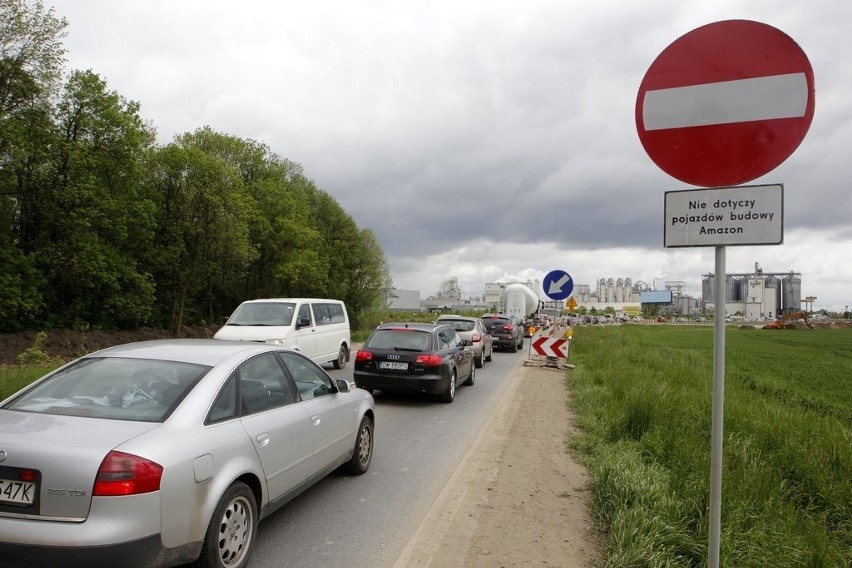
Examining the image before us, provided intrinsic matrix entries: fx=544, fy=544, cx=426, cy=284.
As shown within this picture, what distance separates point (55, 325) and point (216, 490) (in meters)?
28.7

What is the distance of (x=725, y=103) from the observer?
2.69 meters

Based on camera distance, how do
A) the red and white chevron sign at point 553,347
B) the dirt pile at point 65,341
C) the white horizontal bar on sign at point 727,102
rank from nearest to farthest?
the white horizontal bar on sign at point 727,102, the red and white chevron sign at point 553,347, the dirt pile at point 65,341

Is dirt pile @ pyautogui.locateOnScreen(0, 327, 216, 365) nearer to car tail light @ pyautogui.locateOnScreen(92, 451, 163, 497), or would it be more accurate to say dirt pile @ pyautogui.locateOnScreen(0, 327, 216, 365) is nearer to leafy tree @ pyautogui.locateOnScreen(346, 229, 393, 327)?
car tail light @ pyautogui.locateOnScreen(92, 451, 163, 497)

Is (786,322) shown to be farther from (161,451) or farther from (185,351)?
(161,451)

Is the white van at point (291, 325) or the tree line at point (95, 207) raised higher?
the tree line at point (95, 207)

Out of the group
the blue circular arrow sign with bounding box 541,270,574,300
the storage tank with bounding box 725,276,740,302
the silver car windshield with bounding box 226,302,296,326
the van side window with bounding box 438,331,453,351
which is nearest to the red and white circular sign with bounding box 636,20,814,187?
the van side window with bounding box 438,331,453,351

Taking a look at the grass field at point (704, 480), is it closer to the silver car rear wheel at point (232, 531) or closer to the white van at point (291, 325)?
the silver car rear wheel at point (232, 531)

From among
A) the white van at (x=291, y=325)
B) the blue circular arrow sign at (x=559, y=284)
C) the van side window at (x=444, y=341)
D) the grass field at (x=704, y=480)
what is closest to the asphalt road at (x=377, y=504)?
the grass field at (x=704, y=480)

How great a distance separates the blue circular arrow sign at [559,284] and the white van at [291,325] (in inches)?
256

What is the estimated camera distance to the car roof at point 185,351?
13.8ft

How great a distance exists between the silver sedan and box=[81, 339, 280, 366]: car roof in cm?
1

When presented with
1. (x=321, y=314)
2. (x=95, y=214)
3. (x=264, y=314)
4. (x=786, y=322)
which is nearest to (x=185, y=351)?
(x=264, y=314)

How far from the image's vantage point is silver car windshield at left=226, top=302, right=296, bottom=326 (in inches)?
532

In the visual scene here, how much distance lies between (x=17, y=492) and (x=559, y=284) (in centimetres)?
1457
